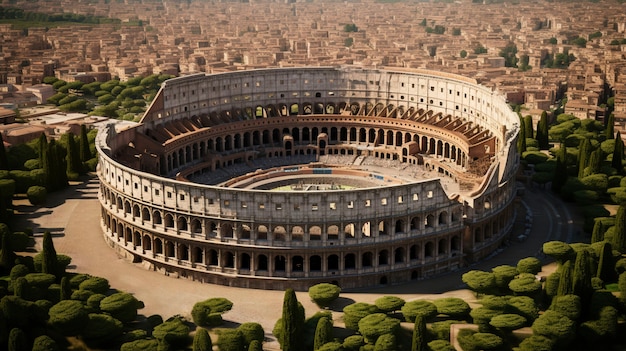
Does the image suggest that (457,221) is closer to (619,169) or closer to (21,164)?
(619,169)

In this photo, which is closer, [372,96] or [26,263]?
[26,263]

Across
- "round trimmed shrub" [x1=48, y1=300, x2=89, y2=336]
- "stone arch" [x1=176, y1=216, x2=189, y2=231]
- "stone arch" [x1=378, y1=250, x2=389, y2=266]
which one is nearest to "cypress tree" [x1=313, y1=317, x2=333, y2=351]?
"stone arch" [x1=378, y1=250, x2=389, y2=266]

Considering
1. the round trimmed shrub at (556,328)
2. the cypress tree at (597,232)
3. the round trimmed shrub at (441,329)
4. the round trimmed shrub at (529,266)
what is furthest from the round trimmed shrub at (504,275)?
the cypress tree at (597,232)

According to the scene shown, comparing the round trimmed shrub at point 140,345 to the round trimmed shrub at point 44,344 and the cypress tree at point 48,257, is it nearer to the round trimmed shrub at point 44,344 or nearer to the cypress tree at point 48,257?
the round trimmed shrub at point 44,344

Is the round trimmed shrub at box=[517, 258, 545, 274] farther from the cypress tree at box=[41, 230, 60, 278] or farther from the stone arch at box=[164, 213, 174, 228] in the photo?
the cypress tree at box=[41, 230, 60, 278]

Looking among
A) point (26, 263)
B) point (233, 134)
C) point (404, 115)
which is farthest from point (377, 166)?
point (26, 263)

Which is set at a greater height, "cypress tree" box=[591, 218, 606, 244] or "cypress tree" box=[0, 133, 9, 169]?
"cypress tree" box=[0, 133, 9, 169]
